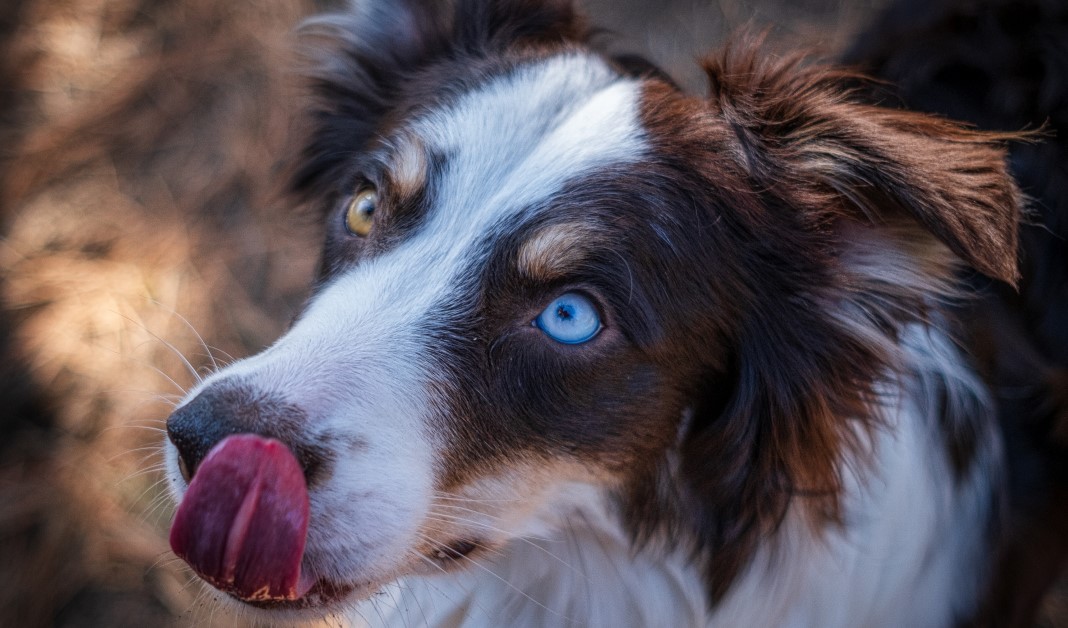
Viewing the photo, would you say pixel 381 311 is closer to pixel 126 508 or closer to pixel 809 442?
pixel 809 442

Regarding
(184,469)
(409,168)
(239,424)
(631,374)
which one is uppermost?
(409,168)

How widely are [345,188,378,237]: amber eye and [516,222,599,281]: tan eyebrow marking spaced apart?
1.48ft

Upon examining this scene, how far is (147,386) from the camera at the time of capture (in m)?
3.50

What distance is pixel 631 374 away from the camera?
68.9 inches

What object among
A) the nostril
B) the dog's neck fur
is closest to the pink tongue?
the nostril

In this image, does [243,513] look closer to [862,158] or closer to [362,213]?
[362,213]

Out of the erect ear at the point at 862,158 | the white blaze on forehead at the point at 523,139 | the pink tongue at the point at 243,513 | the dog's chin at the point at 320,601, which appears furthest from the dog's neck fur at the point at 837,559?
the white blaze on forehead at the point at 523,139

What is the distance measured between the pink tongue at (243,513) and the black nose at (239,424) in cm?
Answer: 2

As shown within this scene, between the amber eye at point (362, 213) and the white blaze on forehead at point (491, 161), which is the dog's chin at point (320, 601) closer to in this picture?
the white blaze on forehead at point (491, 161)

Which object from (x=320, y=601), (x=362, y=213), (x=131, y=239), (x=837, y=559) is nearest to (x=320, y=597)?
(x=320, y=601)

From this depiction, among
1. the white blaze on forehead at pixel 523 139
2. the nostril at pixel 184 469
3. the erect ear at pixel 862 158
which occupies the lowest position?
the nostril at pixel 184 469

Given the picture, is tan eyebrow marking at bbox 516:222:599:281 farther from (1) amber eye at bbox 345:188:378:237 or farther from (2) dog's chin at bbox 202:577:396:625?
(2) dog's chin at bbox 202:577:396:625

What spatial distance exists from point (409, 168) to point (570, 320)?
0.53m

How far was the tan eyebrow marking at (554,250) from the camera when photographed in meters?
1.69
